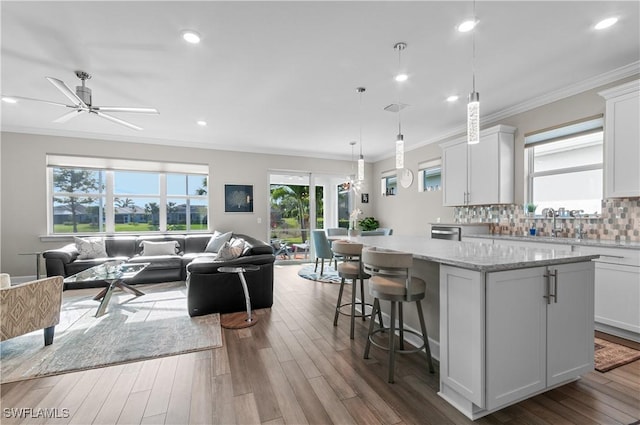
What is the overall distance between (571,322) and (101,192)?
23.3 feet

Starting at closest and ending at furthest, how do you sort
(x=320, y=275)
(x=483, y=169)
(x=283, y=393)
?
(x=283, y=393)
(x=483, y=169)
(x=320, y=275)

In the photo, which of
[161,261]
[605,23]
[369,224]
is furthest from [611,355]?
[161,261]

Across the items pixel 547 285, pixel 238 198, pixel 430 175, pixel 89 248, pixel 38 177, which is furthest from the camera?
pixel 238 198

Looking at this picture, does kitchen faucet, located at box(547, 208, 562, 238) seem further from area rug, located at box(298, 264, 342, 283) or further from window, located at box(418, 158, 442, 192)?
area rug, located at box(298, 264, 342, 283)

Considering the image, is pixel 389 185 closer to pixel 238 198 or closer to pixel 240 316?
pixel 238 198

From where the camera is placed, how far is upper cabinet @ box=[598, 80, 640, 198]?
8.94 feet

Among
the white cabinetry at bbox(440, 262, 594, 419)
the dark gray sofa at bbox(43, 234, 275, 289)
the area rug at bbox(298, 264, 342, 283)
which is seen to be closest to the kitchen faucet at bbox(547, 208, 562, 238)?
the white cabinetry at bbox(440, 262, 594, 419)

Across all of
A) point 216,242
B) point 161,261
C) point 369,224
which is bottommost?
point 161,261

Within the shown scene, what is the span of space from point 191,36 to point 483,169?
164 inches

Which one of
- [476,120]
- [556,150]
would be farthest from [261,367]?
[556,150]

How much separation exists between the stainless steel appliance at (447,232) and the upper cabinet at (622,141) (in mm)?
1681

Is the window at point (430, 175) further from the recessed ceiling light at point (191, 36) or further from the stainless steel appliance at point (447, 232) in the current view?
the recessed ceiling light at point (191, 36)

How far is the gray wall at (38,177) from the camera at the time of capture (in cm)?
483

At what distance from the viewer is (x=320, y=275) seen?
17.7 feet
